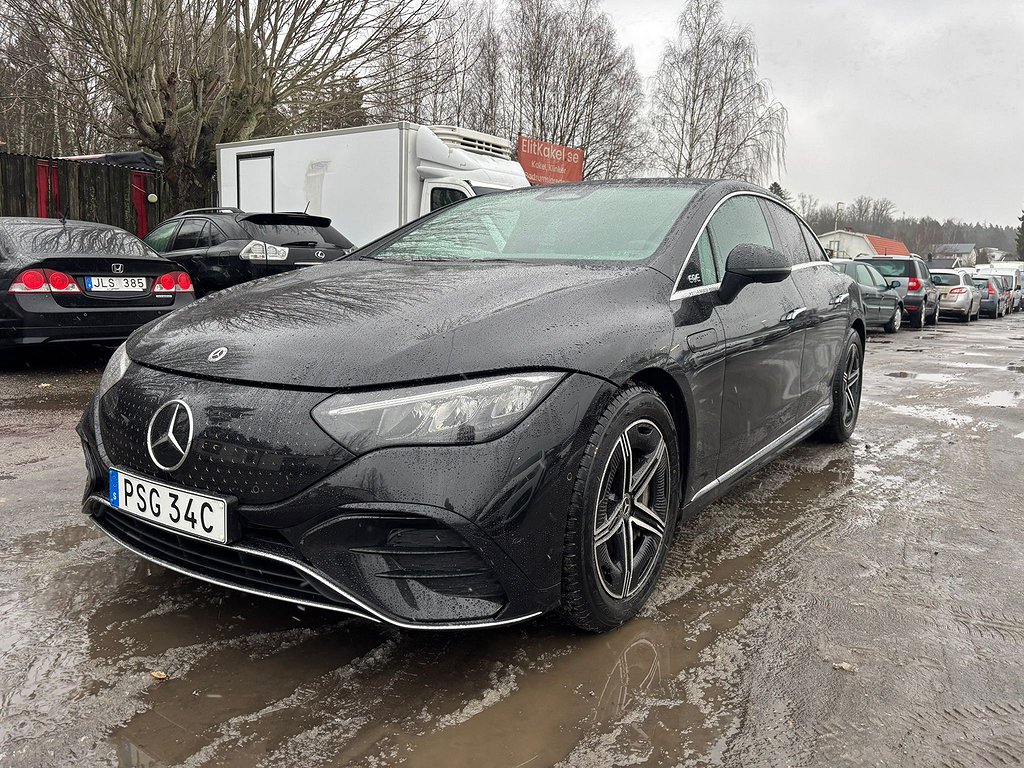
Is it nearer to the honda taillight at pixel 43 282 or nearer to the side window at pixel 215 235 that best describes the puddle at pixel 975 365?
the side window at pixel 215 235

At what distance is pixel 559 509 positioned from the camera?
2170mm

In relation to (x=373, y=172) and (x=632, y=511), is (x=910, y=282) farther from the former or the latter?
(x=632, y=511)

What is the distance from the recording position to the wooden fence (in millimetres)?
15141

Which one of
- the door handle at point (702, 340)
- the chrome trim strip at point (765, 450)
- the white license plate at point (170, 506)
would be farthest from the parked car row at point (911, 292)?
the white license plate at point (170, 506)

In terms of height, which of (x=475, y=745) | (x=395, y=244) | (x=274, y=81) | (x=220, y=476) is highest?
(x=274, y=81)

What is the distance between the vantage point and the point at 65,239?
6.79 metres

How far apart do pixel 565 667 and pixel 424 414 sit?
2.82 ft

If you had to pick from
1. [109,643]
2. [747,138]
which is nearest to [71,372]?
[109,643]

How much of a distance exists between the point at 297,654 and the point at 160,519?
1.77 feet

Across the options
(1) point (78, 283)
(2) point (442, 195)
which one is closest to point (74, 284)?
(1) point (78, 283)

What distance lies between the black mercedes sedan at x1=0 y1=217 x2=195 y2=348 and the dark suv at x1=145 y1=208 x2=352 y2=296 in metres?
1.41

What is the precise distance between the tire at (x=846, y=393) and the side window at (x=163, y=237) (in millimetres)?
7734

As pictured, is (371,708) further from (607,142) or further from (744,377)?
(607,142)

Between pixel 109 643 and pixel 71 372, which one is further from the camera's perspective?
pixel 71 372
